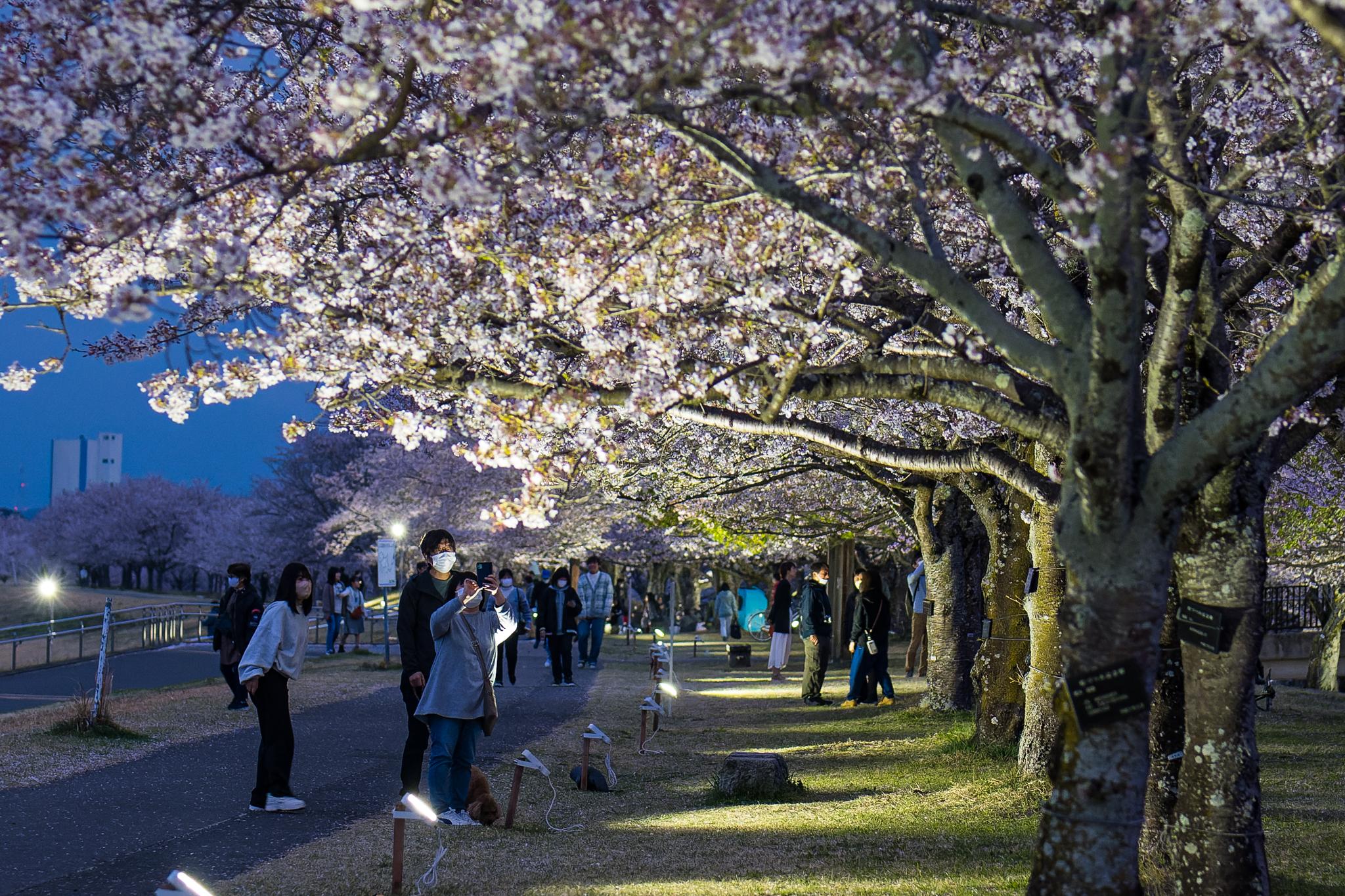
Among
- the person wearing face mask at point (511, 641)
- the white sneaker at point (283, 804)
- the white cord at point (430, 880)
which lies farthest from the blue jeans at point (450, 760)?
the person wearing face mask at point (511, 641)

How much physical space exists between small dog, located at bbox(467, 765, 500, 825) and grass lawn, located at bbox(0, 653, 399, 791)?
12.8ft

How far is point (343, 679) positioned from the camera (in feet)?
71.7

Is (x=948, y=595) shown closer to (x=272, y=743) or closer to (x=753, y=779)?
(x=753, y=779)

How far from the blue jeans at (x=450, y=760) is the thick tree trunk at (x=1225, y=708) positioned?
4.90m

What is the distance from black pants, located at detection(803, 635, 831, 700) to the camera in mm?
19969

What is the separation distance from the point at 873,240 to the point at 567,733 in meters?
10.7

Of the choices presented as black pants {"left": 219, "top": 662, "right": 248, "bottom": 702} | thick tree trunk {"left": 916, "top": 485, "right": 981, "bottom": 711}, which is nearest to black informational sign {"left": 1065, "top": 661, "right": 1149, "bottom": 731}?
thick tree trunk {"left": 916, "top": 485, "right": 981, "bottom": 711}

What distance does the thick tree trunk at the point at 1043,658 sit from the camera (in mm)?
10789

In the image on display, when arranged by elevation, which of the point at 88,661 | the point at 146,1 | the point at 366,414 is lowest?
the point at 88,661

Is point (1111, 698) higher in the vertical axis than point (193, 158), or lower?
lower

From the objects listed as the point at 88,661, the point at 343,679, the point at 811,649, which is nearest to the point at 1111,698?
the point at 811,649

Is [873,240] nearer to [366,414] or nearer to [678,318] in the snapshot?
[678,318]

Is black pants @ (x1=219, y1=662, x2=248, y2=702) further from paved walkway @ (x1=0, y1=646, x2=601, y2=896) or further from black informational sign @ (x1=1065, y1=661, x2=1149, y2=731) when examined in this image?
black informational sign @ (x1=1065, y1=661, x2=1149, y2=731)

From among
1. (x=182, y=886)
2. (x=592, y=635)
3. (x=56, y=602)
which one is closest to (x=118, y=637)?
(x=592, y=635)
